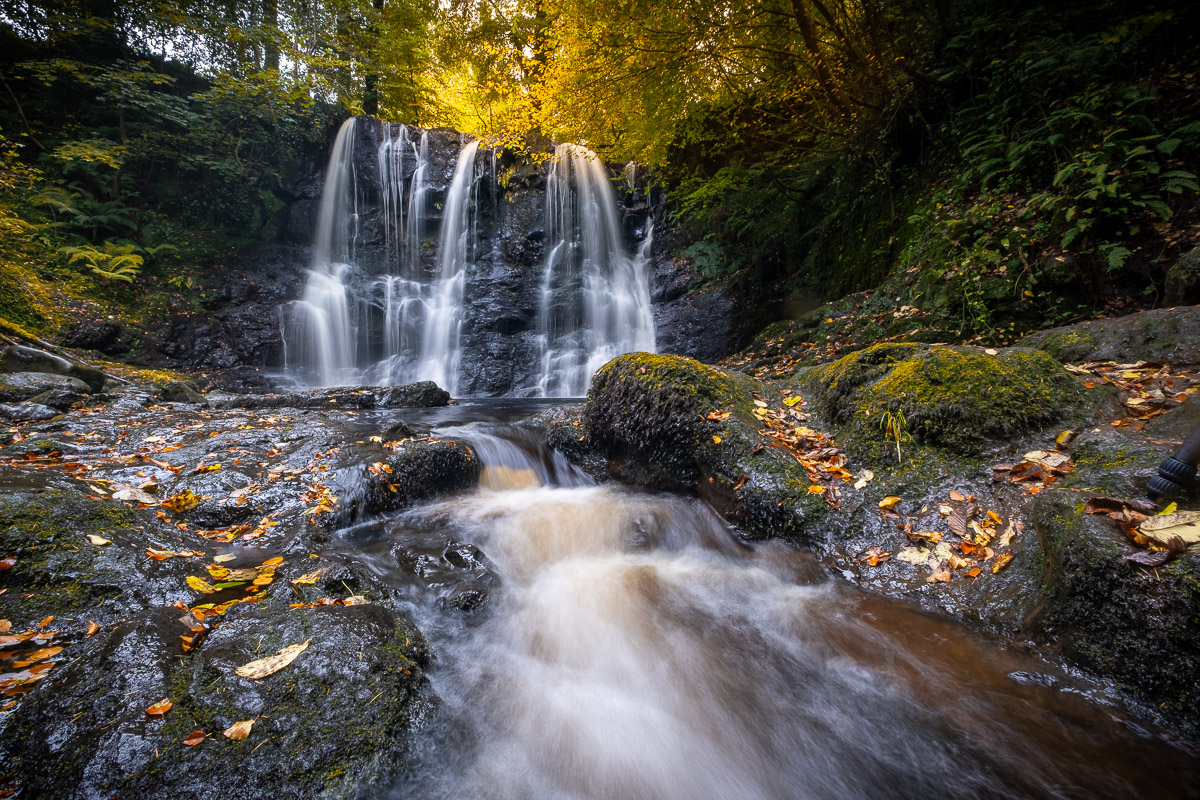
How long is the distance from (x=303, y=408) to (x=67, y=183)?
1048 cm

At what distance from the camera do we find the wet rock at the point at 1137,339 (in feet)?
10.2

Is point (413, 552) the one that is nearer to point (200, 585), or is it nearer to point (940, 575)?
point (200, 585)

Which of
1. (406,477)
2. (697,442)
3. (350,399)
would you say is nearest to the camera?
(697,442)

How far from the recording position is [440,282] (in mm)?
14438

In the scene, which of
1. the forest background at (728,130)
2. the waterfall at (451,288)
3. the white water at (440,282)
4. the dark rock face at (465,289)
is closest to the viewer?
the forest background at (728,130)

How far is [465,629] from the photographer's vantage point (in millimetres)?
2930

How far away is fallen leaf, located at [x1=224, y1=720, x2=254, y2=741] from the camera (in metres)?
1.62

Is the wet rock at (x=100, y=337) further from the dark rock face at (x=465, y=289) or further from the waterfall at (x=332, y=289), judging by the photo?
the waterfall at (x=332, y=289)

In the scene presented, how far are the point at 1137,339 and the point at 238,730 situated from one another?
5.90m

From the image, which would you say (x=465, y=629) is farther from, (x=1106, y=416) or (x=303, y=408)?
(x=303, y=408)

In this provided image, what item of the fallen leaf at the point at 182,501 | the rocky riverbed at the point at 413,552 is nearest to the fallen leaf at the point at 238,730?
the rocky riverbed at the point at 413,552

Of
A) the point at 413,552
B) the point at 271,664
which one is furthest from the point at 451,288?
the point at 271,664

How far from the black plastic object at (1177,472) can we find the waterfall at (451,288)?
1237cm

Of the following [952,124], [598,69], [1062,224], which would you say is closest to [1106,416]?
[1062,224]
